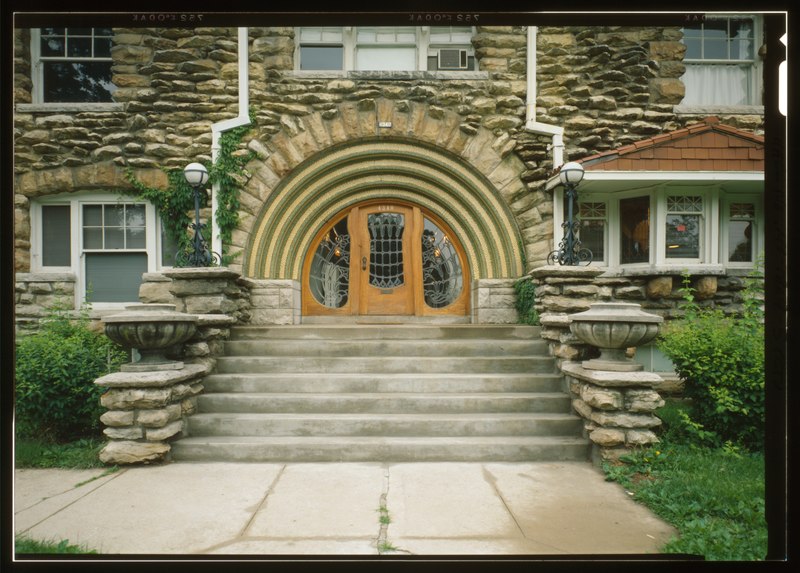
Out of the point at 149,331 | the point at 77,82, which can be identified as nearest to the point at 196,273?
the point at 149,331

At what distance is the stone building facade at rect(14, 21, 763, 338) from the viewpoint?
18.7 ft

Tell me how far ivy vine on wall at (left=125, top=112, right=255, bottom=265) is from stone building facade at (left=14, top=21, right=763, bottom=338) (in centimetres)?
10

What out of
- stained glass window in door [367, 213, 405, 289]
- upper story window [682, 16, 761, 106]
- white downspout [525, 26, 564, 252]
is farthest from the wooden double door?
upper story window [682, 16, 761, 106]

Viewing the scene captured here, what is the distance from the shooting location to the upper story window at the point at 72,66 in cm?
588

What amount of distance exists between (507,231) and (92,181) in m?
5.78

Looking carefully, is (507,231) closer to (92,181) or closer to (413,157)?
(413,157)

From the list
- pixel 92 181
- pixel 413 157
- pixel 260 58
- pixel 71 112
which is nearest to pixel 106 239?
pixel 92 181

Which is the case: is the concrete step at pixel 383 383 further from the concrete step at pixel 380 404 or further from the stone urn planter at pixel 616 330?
the stone urn planter at pixel 616 330

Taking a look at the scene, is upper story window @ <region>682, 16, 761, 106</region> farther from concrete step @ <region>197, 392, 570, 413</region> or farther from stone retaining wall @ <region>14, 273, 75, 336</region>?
stone retaining wall @ <region>14, 273, 75, 336</region>

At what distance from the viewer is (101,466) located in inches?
134

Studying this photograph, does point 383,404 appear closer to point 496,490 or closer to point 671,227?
point 496,490

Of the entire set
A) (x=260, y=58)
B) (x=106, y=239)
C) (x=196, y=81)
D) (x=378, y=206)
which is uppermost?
(x=260, y=58)

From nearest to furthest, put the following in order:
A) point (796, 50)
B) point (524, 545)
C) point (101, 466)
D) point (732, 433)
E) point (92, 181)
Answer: point (796, 50)
point (524, 545)
point (101, 466)
point (732, 433)
point (92, 181)

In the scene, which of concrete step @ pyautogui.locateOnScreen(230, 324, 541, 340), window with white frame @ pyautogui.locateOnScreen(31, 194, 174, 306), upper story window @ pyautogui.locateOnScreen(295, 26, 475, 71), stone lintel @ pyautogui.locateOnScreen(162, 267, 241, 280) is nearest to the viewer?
stone lintel @ pyautogui.locateOnScreen(162, 267, 241, 280)
